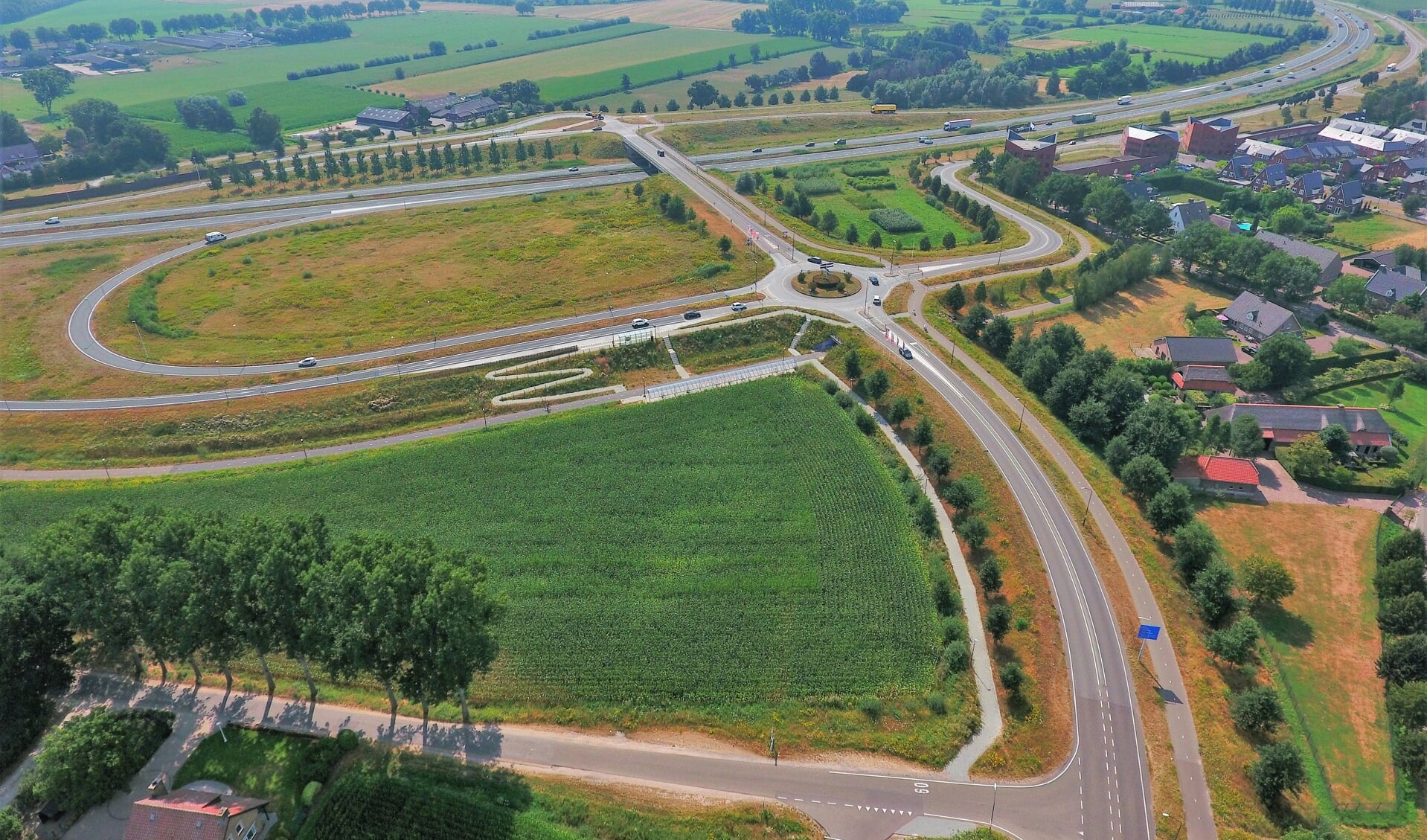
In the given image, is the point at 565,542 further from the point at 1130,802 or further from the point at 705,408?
the point at 1130,802

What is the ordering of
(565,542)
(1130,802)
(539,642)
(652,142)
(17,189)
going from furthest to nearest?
(652,142) → (17,189) → (565,542) → (539,642) → (1130,802)

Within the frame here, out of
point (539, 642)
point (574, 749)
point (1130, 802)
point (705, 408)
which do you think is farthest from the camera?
point (705, 408)

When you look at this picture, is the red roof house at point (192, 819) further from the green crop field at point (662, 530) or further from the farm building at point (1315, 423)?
the farm building at point (1315, 423)

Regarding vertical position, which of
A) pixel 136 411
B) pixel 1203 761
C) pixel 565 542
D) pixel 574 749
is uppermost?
pixel 136 411

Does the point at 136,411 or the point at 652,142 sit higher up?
the point at 652,142

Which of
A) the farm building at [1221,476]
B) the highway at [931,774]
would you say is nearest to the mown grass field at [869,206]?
the highway at [931,774]

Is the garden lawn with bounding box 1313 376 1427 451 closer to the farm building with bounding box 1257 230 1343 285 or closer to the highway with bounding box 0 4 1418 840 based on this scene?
the farm building with bounding box 1257 230 1343 285

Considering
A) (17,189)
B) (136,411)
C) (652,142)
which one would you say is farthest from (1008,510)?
(17,189)
